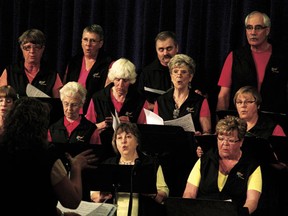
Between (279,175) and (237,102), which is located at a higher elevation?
(237,102)

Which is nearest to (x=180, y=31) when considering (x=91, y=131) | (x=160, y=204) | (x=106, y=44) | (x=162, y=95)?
(x=106, y=44)

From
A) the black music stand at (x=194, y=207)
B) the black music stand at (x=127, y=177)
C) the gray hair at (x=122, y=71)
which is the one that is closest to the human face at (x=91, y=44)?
the gray hair at (x=122, y=71)

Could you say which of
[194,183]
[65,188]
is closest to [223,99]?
[194,183]

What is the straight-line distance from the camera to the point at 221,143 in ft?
15.6

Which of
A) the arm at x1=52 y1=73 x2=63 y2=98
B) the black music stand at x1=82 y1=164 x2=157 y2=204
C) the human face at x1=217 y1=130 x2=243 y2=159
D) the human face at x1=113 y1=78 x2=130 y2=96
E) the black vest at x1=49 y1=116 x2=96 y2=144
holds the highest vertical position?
the human face at x1=113 y1=78 x2=130 y2=96

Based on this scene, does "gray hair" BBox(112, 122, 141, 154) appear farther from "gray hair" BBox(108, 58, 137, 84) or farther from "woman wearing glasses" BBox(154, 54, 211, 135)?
"gray hair" BBox(108, 58, 137, 84)

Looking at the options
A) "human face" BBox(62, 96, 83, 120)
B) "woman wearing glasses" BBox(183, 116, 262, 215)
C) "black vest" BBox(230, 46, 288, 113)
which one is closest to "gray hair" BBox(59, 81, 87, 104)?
"human face" BBox(62, 96, 83, 120)

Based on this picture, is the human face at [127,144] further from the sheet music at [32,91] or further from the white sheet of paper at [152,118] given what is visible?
the sheet music at [32,91]

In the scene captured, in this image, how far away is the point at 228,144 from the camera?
476 centimetres

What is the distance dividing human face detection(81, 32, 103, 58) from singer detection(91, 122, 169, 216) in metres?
1.24

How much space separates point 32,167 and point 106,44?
12.2 feet

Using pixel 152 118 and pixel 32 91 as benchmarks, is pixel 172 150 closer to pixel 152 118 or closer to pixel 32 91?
pixel 152 118

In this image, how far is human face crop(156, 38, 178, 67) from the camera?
19.2ft

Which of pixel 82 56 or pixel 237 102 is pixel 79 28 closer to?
pixel 82 56
